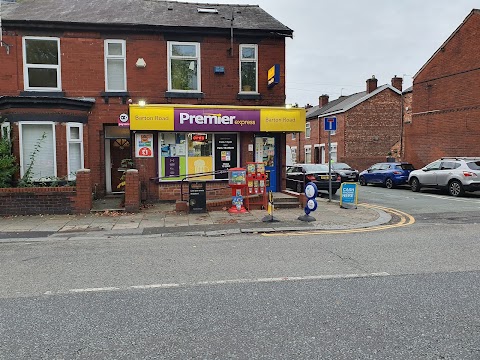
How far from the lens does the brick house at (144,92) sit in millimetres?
12609

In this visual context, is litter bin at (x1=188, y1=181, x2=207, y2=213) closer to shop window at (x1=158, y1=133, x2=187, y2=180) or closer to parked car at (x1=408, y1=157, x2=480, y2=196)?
shop window at (x1=158, y1=133, x2=187, y2=180)

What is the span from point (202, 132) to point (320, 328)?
10.5 meters

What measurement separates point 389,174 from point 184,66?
1397 cm

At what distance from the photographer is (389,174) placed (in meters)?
22.0

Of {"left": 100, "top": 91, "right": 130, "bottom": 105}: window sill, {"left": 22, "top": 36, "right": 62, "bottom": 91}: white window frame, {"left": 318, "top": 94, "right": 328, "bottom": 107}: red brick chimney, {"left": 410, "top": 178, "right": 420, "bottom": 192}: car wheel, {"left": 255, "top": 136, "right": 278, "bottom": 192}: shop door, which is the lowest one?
{"left": 410, "top": 178, "right": 420, "bottom": 192}: car wheel

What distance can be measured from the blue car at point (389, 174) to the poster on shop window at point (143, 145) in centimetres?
1463

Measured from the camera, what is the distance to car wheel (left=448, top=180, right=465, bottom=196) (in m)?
16.3

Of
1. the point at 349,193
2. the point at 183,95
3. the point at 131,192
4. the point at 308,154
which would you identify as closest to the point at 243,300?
the point at 131,192

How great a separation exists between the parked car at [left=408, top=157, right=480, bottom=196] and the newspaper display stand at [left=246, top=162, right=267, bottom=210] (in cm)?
967

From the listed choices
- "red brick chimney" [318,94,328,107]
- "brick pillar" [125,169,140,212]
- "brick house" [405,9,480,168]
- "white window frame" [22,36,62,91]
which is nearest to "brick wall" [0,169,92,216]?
"brick pillar" [125,169,140,212]

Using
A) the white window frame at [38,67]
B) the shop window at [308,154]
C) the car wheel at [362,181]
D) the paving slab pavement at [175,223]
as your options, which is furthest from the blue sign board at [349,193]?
the shop window at [308,154]

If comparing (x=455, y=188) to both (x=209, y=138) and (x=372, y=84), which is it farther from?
(x=372, y=84)

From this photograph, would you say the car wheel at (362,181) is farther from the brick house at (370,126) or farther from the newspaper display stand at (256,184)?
the newspaper display stand at (256,184)

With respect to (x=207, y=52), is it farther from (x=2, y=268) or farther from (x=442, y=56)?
(x=442, y=56)
